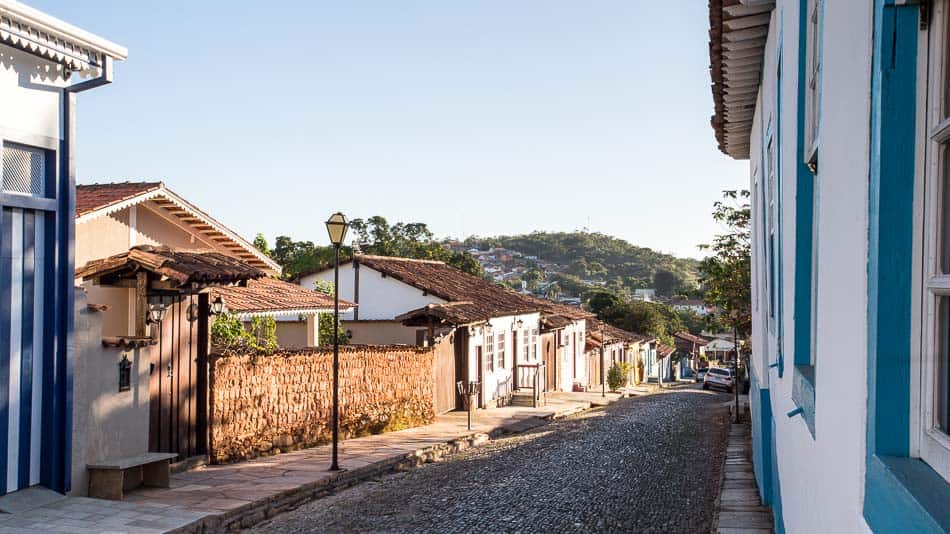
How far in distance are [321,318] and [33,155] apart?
51.0 feet

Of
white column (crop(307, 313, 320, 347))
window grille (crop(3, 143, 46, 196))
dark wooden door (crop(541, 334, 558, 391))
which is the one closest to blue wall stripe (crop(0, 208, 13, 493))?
window grille (crop(3, 143, 46, 196))

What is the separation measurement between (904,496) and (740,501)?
26.6 ft

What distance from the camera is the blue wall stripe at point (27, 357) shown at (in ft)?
30.0

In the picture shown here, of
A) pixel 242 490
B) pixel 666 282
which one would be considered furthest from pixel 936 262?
pixel 666 282

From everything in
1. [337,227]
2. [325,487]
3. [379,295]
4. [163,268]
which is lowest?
[325,487]

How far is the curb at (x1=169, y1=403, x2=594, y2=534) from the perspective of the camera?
30.5 feet

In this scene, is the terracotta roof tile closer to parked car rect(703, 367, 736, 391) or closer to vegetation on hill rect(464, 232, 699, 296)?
parked car rect(703, 367, 736, 391)

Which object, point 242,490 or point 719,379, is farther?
point 719,379

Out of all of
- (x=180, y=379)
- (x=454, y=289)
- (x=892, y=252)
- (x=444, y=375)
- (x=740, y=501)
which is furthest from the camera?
(x=454, y=289)

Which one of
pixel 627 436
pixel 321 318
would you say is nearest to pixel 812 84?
pixel 627 436

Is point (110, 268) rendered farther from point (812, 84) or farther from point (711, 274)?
point (711, 274)

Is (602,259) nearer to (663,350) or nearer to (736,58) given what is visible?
(663,350)

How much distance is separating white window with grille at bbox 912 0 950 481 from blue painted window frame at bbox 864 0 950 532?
0.13ft

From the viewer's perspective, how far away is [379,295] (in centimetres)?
2597
